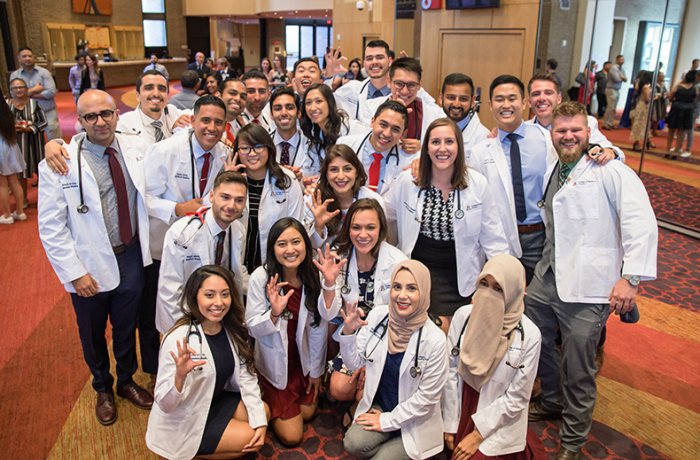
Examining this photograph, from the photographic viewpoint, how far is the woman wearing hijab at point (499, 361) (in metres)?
2.70

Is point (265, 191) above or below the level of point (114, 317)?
above

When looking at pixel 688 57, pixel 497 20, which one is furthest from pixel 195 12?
pixel 688 57

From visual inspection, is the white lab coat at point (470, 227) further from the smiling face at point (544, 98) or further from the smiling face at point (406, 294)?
the smiling face at point (544, 98)

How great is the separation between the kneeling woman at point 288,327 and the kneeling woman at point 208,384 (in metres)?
0.15

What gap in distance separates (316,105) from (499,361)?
249cm

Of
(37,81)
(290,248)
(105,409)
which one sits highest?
(37,81)

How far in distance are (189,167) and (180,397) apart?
1.55 meters

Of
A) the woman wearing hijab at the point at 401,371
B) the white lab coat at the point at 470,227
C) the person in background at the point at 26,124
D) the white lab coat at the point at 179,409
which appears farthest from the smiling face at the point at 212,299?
the person in background at the point at 26,124

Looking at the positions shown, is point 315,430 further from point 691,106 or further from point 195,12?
point 195,12

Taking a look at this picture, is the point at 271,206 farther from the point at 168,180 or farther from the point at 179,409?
the point at 179,409

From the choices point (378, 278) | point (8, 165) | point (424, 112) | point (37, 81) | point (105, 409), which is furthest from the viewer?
point (37, 81)

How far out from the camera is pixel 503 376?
9.02ft

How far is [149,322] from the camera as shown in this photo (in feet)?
12.3

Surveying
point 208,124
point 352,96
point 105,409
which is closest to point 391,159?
point 208,124
